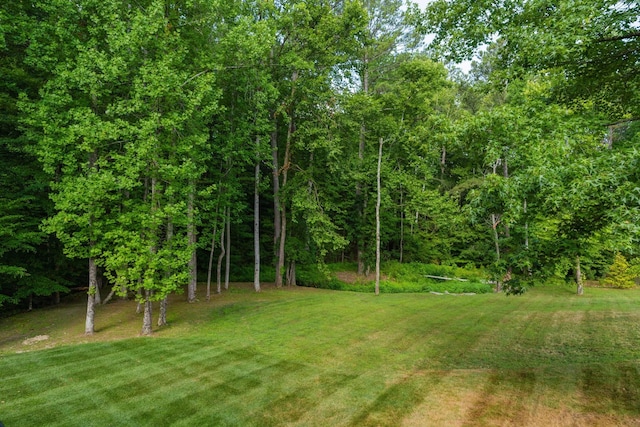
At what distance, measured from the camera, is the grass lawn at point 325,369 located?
15.5 feet

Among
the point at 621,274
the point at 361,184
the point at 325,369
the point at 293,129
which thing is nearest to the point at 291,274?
the point at 361,184

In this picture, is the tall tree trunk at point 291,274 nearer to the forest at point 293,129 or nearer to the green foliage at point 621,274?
the forest at point 293,129

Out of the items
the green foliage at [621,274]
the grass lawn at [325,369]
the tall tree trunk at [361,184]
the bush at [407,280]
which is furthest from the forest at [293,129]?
the grass lawn at [325,369]

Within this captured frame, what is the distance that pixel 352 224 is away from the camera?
2123cm

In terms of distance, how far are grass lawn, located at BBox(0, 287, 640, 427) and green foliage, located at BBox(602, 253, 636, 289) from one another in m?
11.0

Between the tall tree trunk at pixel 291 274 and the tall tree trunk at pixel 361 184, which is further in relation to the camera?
the tall tree trunk at pixel 361 184

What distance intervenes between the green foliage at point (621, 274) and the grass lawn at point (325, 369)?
1097 centimetres

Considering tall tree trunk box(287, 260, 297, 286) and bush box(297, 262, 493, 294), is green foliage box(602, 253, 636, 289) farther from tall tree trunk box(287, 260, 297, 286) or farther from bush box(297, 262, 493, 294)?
tall tree trunk box(287, 260, 297, 286)

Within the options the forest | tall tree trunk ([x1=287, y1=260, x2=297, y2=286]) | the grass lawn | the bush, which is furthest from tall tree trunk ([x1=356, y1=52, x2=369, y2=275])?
the grass lawn

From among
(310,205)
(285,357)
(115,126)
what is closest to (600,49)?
(285,357)

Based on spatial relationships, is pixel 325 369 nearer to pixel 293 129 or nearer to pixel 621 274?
pixel 293 129

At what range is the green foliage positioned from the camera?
1928 cm

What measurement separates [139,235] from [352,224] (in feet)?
47.0

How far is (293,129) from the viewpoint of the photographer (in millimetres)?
17547
